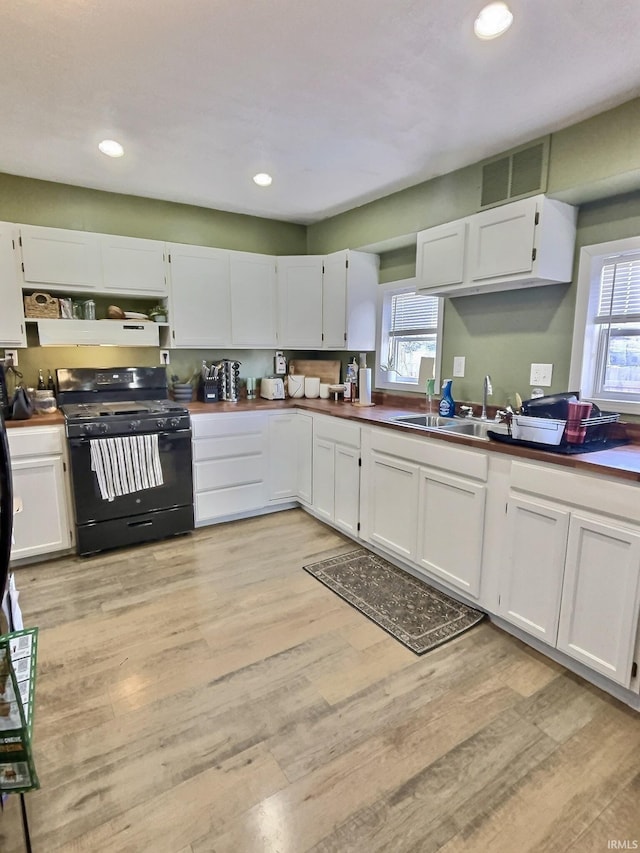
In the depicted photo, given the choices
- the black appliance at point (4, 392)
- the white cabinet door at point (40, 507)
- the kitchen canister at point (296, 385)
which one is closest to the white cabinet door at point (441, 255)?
the kitchen canister at point (296, 385)

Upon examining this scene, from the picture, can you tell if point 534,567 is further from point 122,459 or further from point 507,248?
point 122,459

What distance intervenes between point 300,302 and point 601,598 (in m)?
3.02

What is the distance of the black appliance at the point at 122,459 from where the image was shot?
2826mm

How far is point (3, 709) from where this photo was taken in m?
0.99

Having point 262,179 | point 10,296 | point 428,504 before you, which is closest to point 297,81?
point 262,179

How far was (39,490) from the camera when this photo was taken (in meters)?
2.76

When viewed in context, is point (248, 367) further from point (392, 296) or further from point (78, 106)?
point (78, 106)

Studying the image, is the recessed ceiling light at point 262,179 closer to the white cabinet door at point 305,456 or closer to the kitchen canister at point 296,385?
the kitchen canister at point 296,385

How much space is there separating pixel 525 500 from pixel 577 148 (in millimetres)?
1696

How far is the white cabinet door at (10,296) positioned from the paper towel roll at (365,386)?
2.36 metres

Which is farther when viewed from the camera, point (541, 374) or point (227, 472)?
point (227, 472)

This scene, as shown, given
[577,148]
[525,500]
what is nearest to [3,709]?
[525,500]

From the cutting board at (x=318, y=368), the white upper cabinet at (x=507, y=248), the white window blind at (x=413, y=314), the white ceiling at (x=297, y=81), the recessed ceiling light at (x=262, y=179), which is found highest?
the recessed ceiling light at (x=262, y=179)

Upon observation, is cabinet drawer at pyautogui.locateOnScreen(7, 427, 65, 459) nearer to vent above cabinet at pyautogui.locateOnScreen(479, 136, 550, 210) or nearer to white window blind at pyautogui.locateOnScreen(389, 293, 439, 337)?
white window blind at pyautogui.locateOnScreen(389, 293, 439, 337)
